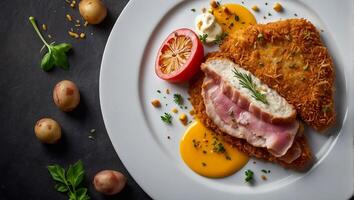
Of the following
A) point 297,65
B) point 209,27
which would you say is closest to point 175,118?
point 209,27

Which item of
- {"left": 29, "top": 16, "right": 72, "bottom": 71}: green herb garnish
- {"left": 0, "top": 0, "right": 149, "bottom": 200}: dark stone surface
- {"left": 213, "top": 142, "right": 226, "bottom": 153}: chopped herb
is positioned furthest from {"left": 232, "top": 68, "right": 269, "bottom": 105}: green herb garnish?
{"left": 29, "top": 16, "right": 72, "bottom": 71}: green herb garnish

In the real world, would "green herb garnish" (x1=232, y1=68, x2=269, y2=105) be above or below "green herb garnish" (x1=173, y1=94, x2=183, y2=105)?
above

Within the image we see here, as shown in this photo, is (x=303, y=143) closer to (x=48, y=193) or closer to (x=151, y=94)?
(x=151, y=94)

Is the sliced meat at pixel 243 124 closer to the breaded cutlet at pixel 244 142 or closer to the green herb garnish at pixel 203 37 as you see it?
the breaded cutlet at pixel 244 142

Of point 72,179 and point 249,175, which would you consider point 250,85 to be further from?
point 72,179

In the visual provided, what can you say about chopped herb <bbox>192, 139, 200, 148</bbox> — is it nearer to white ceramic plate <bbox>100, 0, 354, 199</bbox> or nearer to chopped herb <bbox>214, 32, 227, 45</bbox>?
white ceramic plate <bbox>100, 0, 354, 199</bbox>

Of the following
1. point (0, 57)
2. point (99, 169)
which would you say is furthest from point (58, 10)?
point (99, 169)
